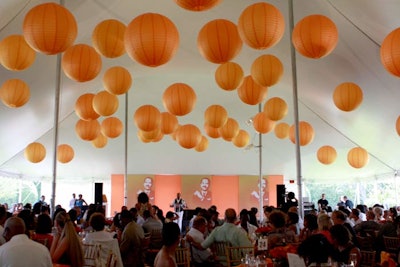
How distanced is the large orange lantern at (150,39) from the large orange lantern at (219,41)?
2.47ft

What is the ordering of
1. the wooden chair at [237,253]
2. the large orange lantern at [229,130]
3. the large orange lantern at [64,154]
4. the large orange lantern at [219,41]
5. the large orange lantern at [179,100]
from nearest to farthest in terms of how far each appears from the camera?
the wooden chair at [237,253] → the large orange lantern at [219,41] → the large orange lantern at [179,100] → the large orange lantern at [229,130] → the large orange lantern at [64,154]

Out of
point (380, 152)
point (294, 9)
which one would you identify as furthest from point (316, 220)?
point (380, 152)

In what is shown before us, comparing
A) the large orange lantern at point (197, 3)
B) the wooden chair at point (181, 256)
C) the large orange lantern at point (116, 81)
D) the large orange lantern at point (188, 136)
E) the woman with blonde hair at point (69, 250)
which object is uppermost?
Answer: the large orange lantern at point (116, 81)

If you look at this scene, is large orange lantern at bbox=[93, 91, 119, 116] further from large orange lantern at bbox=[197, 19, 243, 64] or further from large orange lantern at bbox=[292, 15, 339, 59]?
large orange lantern at bbox=[292, 15, 339, 59]

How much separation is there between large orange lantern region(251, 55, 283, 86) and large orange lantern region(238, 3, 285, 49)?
1886 millimetres

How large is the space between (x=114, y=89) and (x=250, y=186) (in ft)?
37.4

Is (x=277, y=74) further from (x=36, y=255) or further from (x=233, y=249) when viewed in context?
(x=36, y=255)

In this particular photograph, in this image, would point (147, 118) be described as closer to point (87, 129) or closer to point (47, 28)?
point (87, 129)

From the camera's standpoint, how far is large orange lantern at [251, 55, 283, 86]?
7.46m

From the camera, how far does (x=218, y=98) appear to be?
1677cm

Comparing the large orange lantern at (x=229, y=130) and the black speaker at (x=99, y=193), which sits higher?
the large orange lantern at (x=229, y=130)

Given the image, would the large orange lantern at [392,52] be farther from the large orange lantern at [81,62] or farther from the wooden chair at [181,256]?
the large orange lantern at [81,62]

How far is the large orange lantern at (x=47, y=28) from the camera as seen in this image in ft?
16.7

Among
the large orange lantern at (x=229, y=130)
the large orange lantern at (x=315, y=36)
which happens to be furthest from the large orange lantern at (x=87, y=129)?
the large orange lantern at (x=315, y=36)
